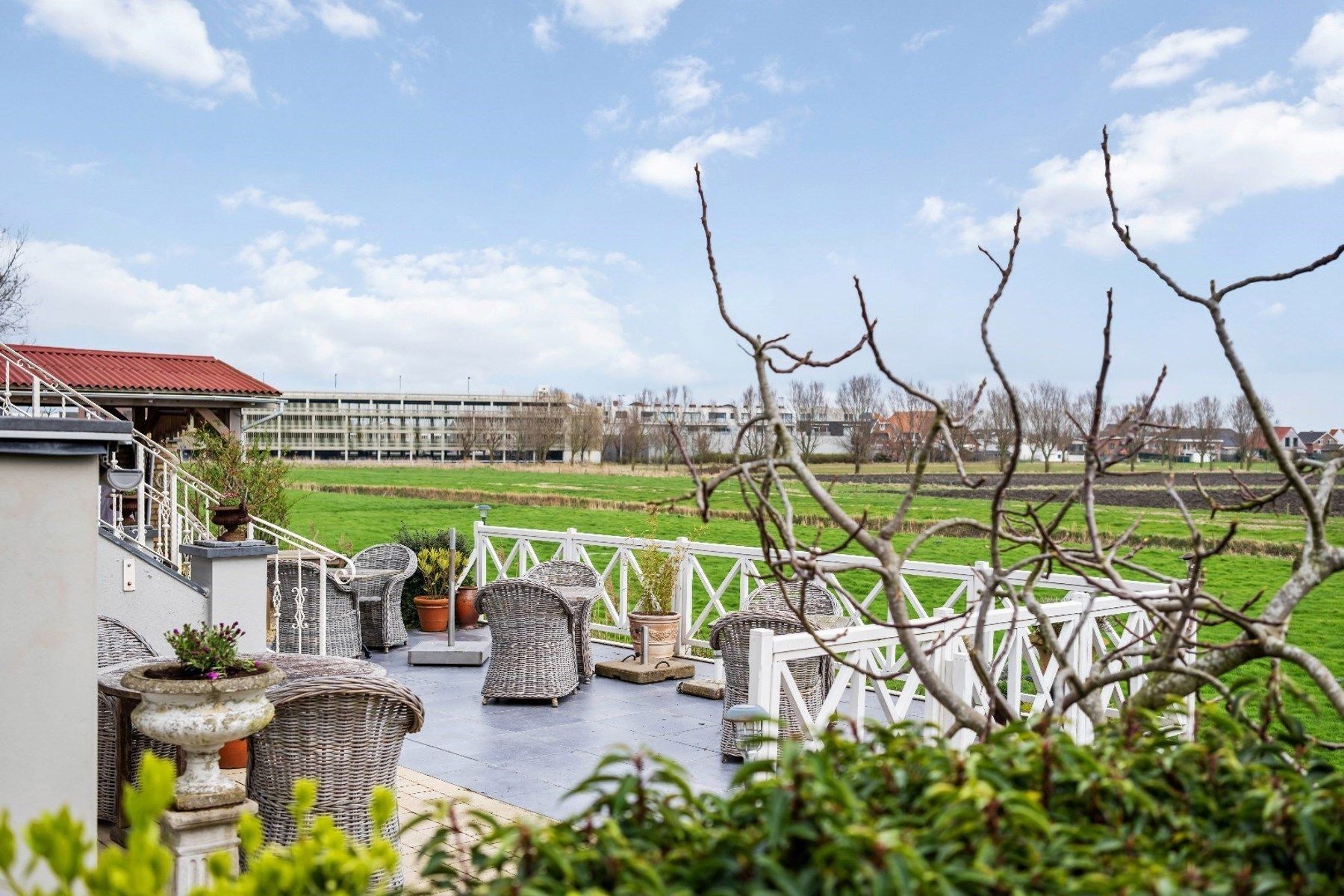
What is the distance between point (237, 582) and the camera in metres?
5.60

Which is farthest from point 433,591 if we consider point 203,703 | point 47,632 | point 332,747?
point 47,632

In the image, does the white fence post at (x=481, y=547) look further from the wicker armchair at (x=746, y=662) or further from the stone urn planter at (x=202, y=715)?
the stone urn planter at (x=202, y=715)

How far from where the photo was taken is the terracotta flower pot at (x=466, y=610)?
10.1m

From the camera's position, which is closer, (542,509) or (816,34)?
(816,34)

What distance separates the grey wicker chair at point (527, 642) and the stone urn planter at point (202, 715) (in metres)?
3.34

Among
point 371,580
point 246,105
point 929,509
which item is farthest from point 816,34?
point 929,509

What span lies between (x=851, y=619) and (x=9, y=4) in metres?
12.8

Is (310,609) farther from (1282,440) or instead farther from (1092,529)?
(1282,440)

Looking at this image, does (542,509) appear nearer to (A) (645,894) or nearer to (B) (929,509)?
(B) (929,509)

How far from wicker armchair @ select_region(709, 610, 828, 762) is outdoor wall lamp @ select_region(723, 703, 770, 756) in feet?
1.25

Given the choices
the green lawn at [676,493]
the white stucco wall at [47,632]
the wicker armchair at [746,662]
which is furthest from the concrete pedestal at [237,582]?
the green lawn at [676,493]

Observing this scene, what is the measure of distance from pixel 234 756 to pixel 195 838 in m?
1.73

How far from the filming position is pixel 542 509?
32.4m

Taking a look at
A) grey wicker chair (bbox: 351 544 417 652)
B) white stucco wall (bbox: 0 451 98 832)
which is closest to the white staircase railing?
grey wicker chair (bbox: 351 544 417 652)
